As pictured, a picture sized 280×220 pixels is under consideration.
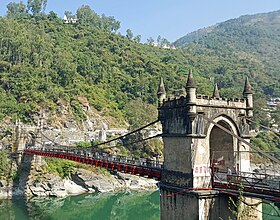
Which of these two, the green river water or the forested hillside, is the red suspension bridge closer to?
the green river water

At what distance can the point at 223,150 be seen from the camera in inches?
670

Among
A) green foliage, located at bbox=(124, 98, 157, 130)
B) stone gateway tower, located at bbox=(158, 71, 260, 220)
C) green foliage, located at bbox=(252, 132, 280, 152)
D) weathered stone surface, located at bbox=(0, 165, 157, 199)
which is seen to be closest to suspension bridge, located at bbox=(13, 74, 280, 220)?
stone gateway tower, located at bbox=(158, 71, 260, 220)

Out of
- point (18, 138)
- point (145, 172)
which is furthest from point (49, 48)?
point (145, 172)

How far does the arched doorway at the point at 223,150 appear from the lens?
16.5 meters

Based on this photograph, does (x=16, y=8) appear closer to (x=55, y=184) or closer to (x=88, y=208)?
(x=55, y=184)

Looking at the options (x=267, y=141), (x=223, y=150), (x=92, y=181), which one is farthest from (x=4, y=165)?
(x=267, y=141)

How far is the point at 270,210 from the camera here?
31578mm

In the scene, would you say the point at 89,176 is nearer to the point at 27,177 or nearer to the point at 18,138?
the point at 27,177

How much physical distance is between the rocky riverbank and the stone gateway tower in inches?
895

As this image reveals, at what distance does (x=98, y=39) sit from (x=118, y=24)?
86.6ft

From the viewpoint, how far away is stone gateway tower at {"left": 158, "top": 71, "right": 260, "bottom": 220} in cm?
1439

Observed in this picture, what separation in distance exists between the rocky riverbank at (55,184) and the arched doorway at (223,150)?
891 inches

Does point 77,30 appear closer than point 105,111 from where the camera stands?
No

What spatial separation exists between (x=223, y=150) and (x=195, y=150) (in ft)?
9.94
